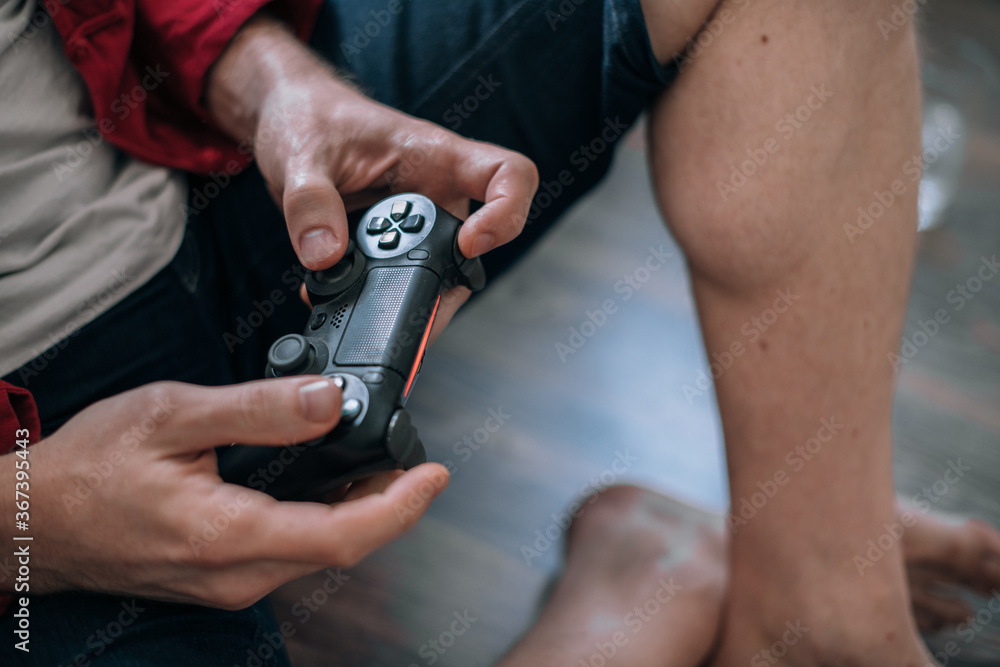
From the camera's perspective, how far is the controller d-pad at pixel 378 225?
19.3 inches

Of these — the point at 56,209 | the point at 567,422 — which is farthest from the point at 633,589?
the point at 56,209

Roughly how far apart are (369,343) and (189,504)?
0.44 ft

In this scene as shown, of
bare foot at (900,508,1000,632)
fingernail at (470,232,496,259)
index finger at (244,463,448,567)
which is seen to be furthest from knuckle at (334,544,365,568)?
bare foot at (900,508,1000,632)

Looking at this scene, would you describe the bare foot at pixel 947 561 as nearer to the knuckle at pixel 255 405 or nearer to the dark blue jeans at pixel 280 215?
the dark blue jeans at pixel 280 215

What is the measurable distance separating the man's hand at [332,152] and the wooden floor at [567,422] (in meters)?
0.35

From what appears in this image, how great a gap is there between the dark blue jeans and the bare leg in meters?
0.05

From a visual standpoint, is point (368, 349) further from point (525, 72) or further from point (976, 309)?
point (976, 309)

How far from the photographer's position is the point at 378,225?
0.49 metres

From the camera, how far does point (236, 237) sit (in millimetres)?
545

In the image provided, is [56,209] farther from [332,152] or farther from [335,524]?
[335,524]

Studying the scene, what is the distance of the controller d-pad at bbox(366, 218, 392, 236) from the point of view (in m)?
0.49

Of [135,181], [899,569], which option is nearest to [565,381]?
[899,569]

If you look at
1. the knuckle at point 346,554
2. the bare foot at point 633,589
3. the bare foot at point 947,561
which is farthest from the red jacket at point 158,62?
the bare foot at point 947,561

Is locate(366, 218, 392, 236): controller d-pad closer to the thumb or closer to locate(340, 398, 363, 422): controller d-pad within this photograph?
the thumb
